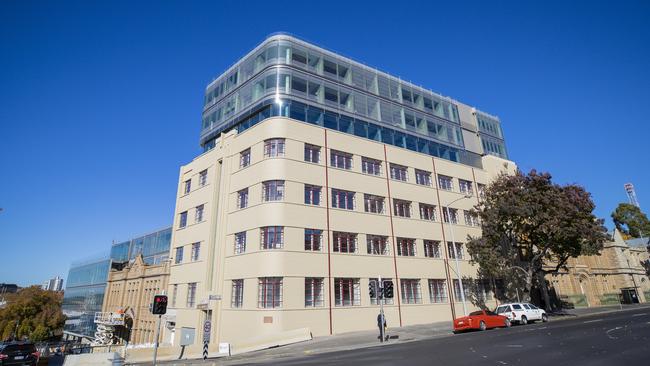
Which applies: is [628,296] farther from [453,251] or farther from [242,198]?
[242,198]

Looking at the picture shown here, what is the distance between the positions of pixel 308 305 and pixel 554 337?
15421 millimetres

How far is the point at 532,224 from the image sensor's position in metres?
35.0

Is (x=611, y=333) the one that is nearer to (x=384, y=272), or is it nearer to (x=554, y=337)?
(x=554, y=337)

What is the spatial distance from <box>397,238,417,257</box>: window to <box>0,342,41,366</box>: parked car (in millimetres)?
27143

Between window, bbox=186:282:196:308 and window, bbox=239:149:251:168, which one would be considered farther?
window, bbox=186:282:196:308

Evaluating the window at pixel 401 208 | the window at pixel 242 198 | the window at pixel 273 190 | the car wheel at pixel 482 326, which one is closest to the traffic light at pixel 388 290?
the car wheel at pixel 482 326

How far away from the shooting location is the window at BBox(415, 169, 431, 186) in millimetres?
38075

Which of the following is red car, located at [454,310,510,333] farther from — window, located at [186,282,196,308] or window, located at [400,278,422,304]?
window, located at [186,282,196,308]

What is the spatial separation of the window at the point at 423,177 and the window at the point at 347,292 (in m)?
14.4

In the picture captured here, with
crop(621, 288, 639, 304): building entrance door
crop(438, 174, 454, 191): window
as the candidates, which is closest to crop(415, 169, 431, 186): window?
crop(438, 174, 454, 191): window

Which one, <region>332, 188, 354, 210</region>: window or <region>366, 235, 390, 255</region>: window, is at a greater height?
<region>332, 188, 354, 210</region>: window

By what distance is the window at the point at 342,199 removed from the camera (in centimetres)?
3052

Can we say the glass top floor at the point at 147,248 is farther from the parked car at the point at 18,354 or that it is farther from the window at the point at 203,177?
the parked car at the point at 18,354

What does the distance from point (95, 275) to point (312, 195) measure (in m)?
58.6
